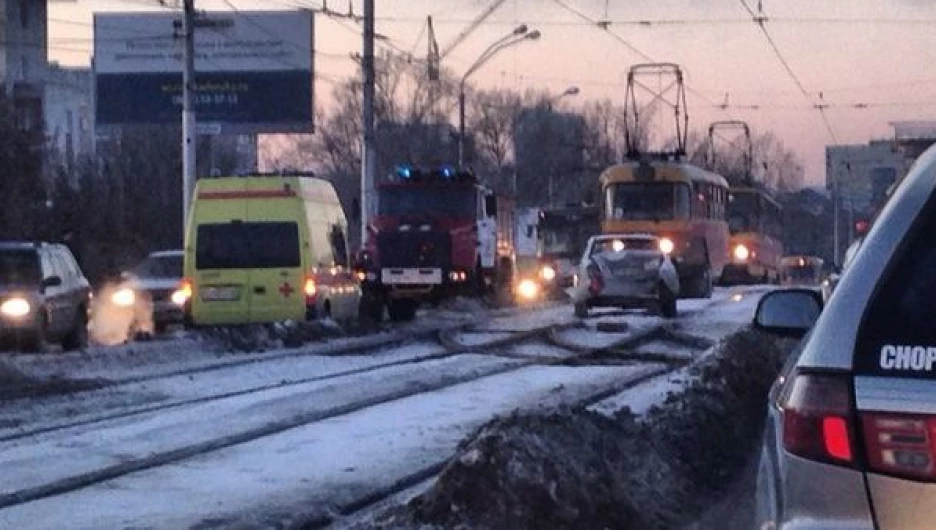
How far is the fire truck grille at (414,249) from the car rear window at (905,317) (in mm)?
32749

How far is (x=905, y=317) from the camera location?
5082 mm

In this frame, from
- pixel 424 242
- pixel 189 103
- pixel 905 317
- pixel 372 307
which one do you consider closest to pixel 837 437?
pixel 905 317

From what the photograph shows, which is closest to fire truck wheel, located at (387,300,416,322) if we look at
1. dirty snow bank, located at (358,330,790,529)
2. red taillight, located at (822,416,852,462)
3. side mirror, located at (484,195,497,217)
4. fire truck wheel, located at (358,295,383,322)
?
fire truck wheel, located at (358,295,383,322)

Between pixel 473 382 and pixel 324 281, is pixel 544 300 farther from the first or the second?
pixel 473 382

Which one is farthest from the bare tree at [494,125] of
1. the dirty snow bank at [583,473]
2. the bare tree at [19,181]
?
the dirty snow bank at [583,473]

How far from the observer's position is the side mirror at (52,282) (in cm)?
2800

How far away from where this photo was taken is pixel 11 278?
27906 millimetres

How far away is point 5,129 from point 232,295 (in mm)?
18762

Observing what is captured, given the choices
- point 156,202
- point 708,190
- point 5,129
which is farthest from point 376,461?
point 156,202

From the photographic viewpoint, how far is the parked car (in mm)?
35844

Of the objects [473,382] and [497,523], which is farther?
[473,382]

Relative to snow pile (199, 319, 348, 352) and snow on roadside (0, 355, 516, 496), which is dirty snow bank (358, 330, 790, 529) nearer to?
snow on roadside (0, 355, 516, 496)

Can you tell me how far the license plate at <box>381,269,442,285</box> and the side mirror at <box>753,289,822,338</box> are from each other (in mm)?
30242

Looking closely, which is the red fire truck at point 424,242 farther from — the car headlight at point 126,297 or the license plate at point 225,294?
the license plate at point 225,294
